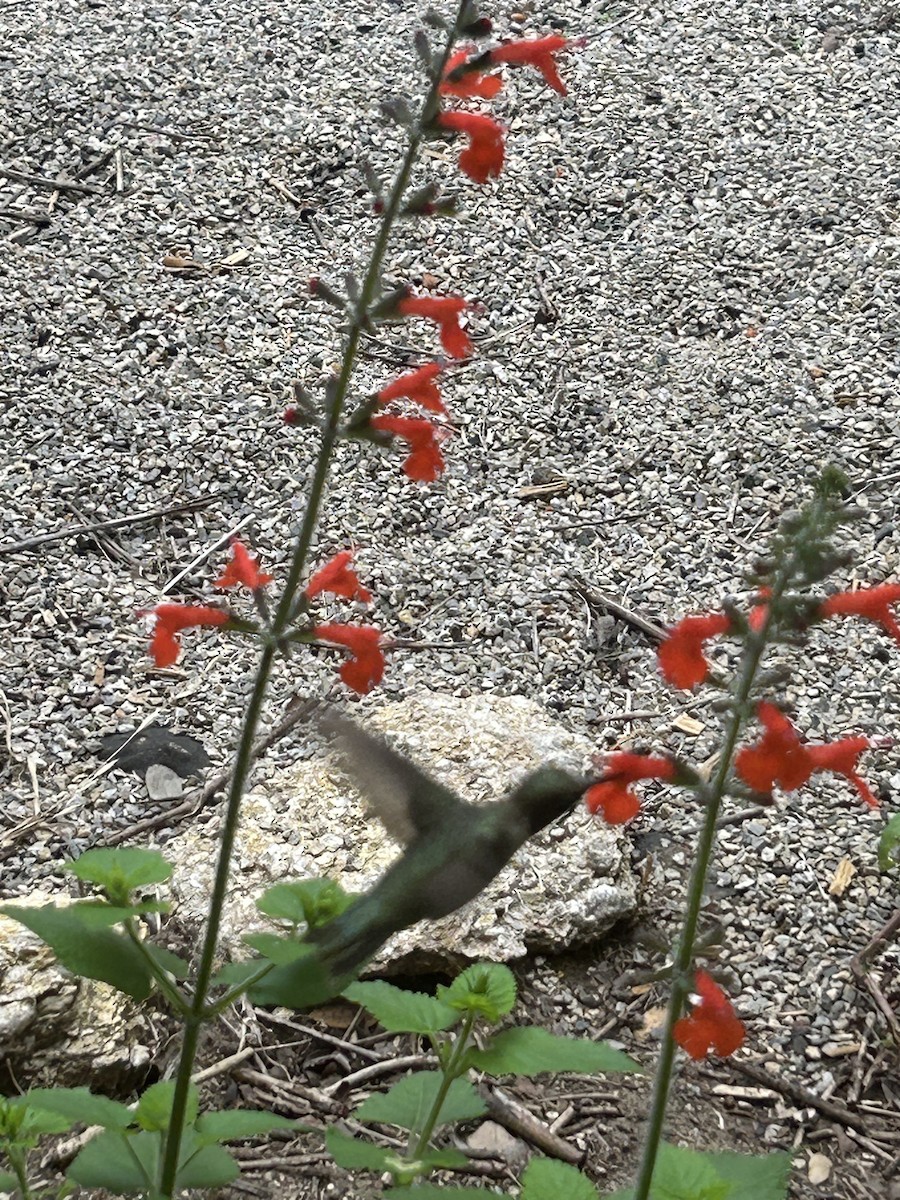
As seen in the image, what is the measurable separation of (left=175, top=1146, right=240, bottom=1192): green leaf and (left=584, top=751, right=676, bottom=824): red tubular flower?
528 mm

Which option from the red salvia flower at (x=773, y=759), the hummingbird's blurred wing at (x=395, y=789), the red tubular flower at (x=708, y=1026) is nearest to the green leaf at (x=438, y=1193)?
the red tubular flower at (x=708, y=1026)

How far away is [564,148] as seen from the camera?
3.76 m

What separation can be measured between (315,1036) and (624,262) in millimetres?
2157

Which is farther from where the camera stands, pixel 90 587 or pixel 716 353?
pixel 716 353

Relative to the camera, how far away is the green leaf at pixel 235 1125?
1.38 meters

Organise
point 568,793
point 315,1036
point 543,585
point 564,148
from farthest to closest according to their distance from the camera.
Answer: point 564,148 < point 543,585 < point 315,1036 < point 568,793

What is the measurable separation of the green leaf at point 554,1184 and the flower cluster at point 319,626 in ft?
1.65

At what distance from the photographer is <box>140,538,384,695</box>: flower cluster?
53.1 inches

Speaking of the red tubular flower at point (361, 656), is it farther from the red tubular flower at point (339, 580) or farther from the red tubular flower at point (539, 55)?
the red tubular flower at point (539, 55)

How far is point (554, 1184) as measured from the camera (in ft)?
4.46

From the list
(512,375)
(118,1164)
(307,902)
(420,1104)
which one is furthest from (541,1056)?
(512,375)

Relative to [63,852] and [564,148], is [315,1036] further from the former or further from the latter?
[564,148]

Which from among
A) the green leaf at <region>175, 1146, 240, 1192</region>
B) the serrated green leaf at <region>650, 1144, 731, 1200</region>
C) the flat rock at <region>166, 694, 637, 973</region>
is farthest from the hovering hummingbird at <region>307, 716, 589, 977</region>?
the flat rock at <region>166, 694, 637, 973</region>

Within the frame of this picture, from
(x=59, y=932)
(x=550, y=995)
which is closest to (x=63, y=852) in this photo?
(x=550, y=995)
